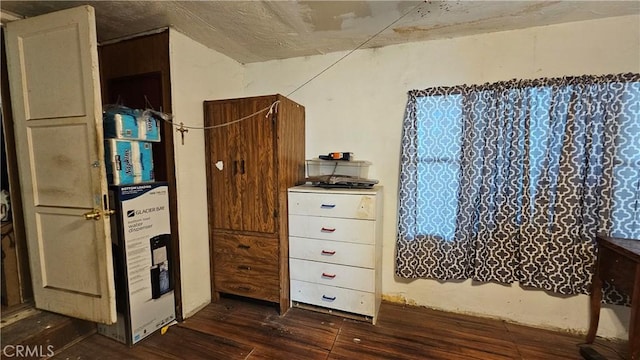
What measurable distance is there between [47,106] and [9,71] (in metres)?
0.36

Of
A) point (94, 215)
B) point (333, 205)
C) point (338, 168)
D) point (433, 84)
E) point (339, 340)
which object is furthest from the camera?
point (338, 168)

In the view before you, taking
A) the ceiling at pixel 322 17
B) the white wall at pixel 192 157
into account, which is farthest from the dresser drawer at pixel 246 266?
the ceiling at pixel 322 17

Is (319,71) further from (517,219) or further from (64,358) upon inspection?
(64,358)

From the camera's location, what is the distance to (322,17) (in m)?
1.81

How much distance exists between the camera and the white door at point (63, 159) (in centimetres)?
155

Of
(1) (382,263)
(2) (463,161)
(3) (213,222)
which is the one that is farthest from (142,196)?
(2) (463,161)

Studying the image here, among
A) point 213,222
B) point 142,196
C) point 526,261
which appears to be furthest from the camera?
point 213,222

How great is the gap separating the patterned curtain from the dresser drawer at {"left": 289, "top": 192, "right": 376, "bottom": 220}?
418mm

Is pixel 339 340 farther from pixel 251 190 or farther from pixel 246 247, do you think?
pixel 251 190

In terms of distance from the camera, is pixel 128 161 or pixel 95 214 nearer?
pixel 95 214

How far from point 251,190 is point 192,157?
545mm

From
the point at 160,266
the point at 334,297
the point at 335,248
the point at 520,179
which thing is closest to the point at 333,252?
the point at 335,248

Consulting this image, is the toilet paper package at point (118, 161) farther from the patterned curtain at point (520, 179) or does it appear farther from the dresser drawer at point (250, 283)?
the patterned curtain at point (520, 179)

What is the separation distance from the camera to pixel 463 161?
2068 millimetres
